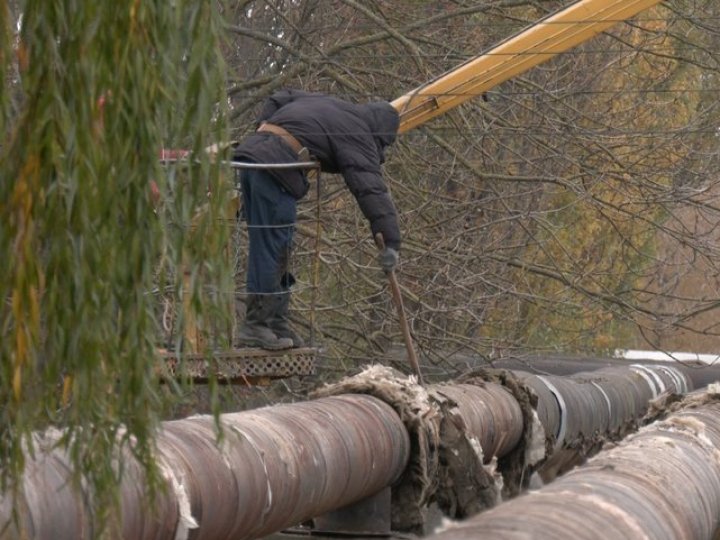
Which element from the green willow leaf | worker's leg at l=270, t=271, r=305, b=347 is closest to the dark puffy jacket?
worker's leg at l=270, t=271, r=305, b=347

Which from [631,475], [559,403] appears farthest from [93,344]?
[559,403]

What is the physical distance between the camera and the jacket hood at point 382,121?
9.50 m

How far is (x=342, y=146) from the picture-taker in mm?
9375

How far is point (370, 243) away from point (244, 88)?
4.94 feet

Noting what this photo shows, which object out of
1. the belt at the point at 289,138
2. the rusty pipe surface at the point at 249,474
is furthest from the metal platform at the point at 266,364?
the rusty pipe surface at the point at 249,474

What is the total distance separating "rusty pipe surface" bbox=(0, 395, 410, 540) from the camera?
13.4ft

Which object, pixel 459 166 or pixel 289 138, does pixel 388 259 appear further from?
pixel 459 166

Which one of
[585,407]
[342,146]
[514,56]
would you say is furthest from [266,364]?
[514,56]

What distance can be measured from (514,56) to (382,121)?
1.78 metres

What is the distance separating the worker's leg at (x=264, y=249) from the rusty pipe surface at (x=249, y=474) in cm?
211

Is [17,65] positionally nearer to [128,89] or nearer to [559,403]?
[128,89]

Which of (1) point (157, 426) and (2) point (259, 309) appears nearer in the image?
(1) point (157, 426)

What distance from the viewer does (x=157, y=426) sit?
3.21 meters

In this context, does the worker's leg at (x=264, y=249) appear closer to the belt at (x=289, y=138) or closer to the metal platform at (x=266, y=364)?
the metal platform at (x=266, y=364)
